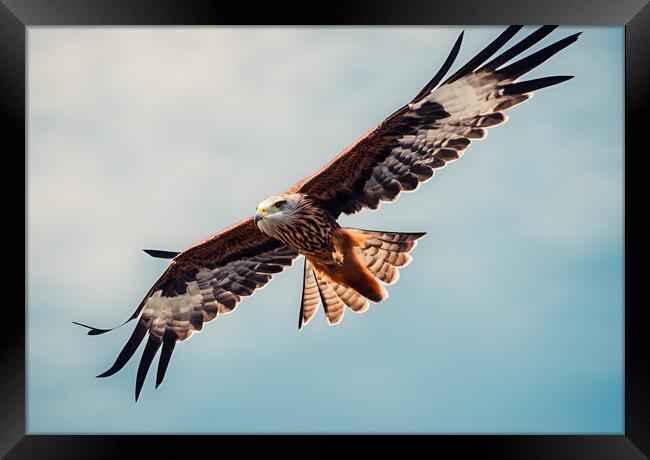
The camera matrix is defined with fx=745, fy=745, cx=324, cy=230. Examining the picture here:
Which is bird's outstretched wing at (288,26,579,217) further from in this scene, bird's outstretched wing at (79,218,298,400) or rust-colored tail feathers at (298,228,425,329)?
bird's outstretched wing at (79,218,298,400)

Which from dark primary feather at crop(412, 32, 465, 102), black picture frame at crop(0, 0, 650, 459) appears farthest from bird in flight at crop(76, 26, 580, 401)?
black picture frame at crop(0, 0, 650, 459)

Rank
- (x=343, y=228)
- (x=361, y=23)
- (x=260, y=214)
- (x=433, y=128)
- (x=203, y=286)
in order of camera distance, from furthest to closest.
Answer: (x=203, y=286) < (x=343, y=228) < (x=260, y=214) < (x=433, y=128) < (x=361, y=23)

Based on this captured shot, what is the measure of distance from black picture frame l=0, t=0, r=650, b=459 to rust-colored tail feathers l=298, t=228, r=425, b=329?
3.78 feet

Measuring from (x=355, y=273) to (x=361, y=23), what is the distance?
151 centimetres

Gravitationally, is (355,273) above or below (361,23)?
below

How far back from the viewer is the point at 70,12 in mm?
3314

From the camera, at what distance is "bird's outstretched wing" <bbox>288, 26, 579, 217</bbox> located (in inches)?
142

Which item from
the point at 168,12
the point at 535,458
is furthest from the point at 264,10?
the point at 535,458

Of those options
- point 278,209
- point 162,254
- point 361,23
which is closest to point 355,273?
point 278,209

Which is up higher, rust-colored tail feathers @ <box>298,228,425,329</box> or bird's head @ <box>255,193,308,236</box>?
bird's head @ <box>255,193,308,236</box>

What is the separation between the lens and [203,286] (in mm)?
4559

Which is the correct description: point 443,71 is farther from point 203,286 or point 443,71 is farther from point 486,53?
point 203,286

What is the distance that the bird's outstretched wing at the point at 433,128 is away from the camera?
3.61m

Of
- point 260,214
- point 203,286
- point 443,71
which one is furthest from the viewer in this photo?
point 203,286
